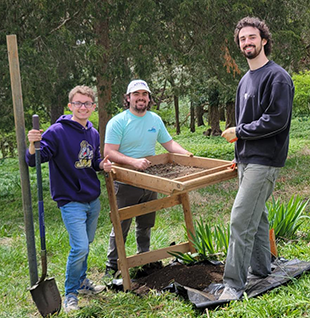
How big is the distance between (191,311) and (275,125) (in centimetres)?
159

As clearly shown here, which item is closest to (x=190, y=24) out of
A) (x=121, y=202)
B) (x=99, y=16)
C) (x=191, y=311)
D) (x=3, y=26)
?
(x=99, y=16)

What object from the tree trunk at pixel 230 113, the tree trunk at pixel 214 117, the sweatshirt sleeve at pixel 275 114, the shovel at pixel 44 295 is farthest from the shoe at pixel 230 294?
the tree trunk at pixel 214 117

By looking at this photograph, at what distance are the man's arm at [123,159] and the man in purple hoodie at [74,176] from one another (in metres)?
0.20

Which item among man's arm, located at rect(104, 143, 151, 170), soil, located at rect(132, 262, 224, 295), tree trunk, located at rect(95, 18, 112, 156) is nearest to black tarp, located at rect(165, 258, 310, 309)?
soil, located at rect(132, 262, 224, 295)

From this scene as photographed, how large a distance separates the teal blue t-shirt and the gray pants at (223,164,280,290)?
112cm

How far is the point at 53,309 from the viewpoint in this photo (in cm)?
372

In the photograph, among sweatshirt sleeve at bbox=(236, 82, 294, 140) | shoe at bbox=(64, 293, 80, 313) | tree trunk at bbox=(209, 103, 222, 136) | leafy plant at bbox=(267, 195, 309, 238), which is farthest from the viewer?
tree trunk at bbox=(209, 103, 222, 136)

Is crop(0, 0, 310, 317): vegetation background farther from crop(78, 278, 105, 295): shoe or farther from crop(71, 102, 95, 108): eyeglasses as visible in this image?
crop(71, 102, 95, 108): eyeglasses

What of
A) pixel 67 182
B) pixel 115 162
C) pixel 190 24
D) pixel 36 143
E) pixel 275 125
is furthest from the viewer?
pixel 190 24

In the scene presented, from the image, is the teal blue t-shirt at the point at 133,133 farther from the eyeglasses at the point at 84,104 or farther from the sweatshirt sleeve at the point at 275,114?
the sweatshirt sleeve at the point at 275,114

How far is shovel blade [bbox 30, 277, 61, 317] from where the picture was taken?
370 cm

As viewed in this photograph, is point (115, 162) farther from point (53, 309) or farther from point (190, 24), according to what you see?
point (190, 24)

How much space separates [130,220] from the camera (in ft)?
15.3

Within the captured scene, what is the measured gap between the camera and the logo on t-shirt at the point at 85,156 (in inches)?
158
